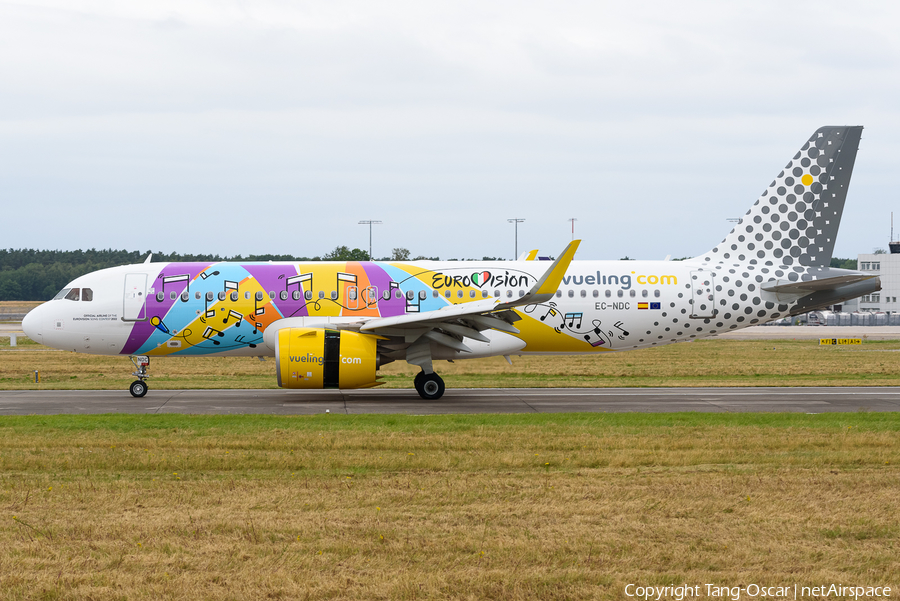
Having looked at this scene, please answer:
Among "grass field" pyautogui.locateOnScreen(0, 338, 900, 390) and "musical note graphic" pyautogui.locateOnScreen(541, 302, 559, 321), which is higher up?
"musical note graphic" pyautogui.locateOnScreen(541, 302, 559, 321)

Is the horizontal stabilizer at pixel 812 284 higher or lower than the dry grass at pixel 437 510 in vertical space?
higher

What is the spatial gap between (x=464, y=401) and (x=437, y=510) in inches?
450

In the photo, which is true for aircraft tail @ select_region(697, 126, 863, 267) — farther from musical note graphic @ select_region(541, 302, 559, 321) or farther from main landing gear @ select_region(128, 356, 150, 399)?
main landing gear @ select_region(128, 356, 150, 399)

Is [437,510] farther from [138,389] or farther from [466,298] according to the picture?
[138,389]

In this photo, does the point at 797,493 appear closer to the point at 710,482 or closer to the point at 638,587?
the point at 710,482

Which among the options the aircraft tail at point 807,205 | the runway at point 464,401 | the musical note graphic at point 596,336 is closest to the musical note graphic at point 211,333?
the runway at point 464,401

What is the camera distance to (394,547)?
7.34 meters

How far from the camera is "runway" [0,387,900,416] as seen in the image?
18.1m

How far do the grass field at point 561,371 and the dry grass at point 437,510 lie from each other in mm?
10668

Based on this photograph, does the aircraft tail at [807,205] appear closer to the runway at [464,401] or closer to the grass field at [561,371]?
the runway at [464,401]

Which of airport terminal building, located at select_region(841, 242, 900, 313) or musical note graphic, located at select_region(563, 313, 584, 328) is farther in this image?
airport terminal building, located at select_region(841, 242, 900, 313)

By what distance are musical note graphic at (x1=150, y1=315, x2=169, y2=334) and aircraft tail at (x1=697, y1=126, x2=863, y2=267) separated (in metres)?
15.0

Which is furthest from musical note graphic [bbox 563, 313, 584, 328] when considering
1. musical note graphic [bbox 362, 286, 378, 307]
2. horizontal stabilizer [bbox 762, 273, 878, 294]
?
horizontal stabilizer [bbox 762, 273, 878, 294]

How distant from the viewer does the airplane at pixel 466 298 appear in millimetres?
20922
